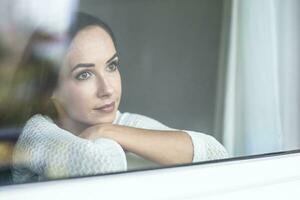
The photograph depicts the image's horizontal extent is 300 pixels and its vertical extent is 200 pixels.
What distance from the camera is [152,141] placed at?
117 cm

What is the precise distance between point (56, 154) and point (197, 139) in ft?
1.47

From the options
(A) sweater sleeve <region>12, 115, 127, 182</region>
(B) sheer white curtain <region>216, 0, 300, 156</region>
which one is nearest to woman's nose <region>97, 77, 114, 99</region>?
(A) sweater sleeve <region>12, 115, 127, 182</region>

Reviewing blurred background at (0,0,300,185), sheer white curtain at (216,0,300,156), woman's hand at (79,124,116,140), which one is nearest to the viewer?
blurred background at (0,0,300,185)

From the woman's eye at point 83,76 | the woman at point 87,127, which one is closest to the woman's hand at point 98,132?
the woman at point 87,127

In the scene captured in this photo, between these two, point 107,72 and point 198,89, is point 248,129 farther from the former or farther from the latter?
point 107,72

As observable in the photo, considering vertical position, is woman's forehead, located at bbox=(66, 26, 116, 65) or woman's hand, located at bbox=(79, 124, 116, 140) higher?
woman's forehead, located at bbox=(66, 26, 116, 65)

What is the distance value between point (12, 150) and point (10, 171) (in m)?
0.05

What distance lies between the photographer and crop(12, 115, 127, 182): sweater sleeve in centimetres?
99

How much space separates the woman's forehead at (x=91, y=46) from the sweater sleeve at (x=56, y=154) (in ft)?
0.60

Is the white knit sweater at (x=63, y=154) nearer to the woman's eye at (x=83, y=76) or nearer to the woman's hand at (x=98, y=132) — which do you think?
the woman's hand at (x=98, y=132)

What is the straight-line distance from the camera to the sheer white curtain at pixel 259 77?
1.34 meters

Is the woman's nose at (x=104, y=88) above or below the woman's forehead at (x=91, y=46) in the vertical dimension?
below

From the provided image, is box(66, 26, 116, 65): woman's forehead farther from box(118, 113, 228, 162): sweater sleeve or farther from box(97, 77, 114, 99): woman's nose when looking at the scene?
box(118, 113, 228, 162): sweater sleeve

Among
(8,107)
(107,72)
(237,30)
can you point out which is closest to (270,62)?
(237,30)
